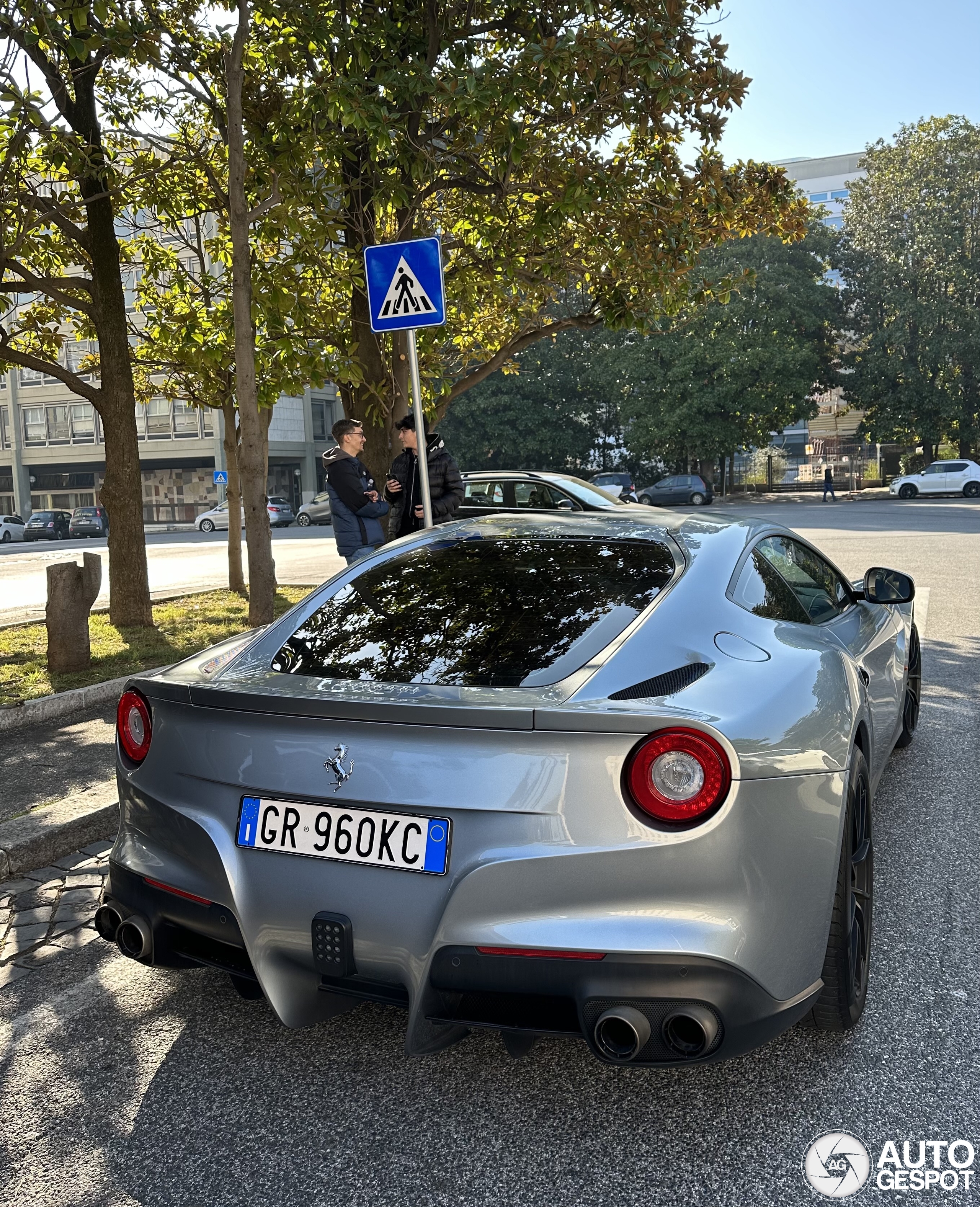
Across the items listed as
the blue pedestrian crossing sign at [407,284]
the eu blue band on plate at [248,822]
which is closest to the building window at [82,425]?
the blue pedestrian crossing sign at [407,284]

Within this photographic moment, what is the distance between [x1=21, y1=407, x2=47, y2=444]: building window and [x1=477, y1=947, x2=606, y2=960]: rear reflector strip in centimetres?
6586

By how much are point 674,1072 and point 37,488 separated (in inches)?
2642

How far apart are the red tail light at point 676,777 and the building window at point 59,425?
64884 millimetres

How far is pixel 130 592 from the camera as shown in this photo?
35.7 ft

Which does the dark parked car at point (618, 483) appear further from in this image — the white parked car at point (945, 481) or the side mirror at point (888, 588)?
the side mirror at point (888, 588)

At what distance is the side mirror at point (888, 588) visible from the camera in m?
4.25

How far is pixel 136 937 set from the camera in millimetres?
2738

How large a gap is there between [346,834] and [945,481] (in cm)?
4634

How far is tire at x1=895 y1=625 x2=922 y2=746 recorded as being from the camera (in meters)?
5.41

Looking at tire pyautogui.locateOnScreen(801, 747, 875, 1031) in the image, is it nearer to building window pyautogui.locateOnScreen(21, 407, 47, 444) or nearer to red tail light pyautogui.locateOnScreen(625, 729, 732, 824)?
red tail light pyautogui.locateOnScreen(625, 729, 732, 824)

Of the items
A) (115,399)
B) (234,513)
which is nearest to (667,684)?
(115,399)

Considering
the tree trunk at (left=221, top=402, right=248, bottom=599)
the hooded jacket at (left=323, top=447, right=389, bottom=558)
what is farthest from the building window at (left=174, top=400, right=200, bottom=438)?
the hooded jacket at (left=323, top=447, right=389, bottom=558)

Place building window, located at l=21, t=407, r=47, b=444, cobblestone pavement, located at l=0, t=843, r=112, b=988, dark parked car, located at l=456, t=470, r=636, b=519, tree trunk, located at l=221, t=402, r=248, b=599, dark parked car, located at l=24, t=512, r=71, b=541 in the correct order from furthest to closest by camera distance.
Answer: building window, located at l=21, t=407, r=47, b=444
dark parked car, located at l=24, t=512, r=71, b=541
tree trunk, located at l=221, t=402, r=248, b=599
dark parked car, located at l=456, t=470, r=636, b=519
cobblestone pavement, located at l=0, t=843, r=112, b=988

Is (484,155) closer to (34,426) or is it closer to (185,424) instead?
(185,424)
